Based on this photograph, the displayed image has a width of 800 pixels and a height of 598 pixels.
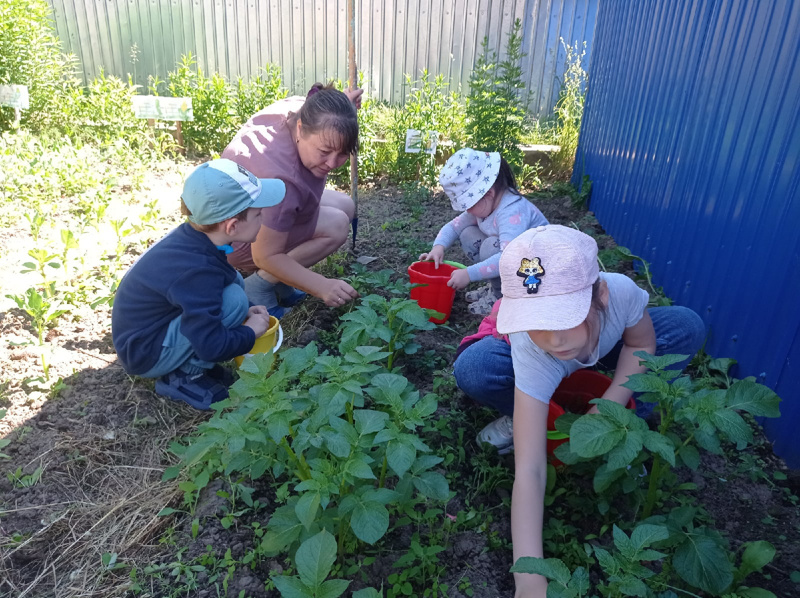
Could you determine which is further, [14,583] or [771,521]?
[771,521]

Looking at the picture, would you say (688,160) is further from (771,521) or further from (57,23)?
(57,23)

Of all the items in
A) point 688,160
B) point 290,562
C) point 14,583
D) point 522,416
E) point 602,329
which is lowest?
point 14,583

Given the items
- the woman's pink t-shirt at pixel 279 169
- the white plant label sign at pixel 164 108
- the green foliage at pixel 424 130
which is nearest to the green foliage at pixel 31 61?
the white plant label sign at pixel 164 108

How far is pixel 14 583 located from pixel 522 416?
1.58m

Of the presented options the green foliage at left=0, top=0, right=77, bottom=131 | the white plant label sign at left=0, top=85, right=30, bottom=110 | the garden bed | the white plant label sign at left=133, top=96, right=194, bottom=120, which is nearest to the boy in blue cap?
the garden bed

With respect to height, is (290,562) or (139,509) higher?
(290,562)

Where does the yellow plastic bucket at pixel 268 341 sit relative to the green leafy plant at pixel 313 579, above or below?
below

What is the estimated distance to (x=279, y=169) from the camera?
2691 millimetres

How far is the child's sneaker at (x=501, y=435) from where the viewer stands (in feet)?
6.49

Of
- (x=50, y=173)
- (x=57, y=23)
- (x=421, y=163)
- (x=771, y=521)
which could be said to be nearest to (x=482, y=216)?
(x=771, y=521)

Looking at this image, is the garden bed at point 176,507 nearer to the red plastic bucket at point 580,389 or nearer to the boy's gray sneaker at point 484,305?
the red plastic bucket at point 580,389

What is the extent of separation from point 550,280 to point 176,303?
1.46m

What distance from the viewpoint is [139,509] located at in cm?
186

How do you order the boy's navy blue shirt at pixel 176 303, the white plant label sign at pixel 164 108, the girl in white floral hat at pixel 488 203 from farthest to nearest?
1. the white plant label sign at pixel 164 108
2. the girl in white floral hat at pixel 488 203
3. the boy's navy blue shirt at pixel 176 303
